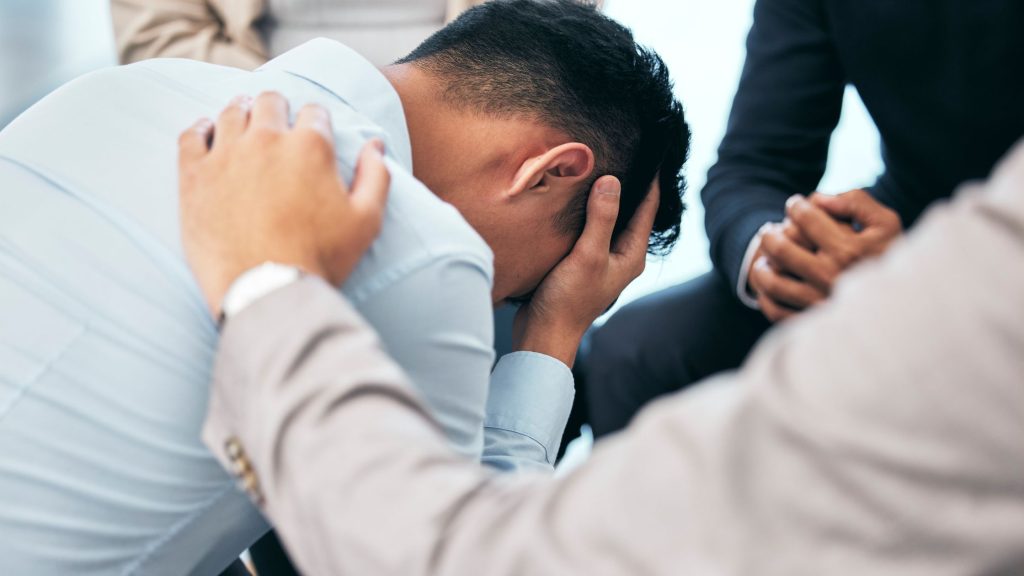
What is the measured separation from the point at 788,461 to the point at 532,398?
62 centimetres

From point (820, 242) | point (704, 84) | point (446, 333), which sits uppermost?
point (446, 333)

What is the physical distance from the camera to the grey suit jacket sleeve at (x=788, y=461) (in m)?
0.41

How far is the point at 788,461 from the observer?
428 millimetres

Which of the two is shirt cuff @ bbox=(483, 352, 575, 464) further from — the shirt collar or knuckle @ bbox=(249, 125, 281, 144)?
knuckle @ bbox=(249, 125, 281, 144)

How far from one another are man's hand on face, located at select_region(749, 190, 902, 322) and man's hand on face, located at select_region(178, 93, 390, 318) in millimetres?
589

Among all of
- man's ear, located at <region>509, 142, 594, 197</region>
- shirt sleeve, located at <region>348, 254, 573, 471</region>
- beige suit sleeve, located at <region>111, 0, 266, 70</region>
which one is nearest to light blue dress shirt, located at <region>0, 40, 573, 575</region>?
shirt sleeve, located at <region>348, 254, 573, 471</region>

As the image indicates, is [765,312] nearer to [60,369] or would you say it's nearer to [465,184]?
[465,184]

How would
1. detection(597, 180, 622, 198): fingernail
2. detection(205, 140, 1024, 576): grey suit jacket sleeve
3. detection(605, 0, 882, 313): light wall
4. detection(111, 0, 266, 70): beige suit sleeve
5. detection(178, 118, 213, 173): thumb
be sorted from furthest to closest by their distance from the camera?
detection(605, 0, 882, 313): light wall, detection(111, 0, 266, 70): beige suit sleeve, detection(597, 180, 622, 198): fingernail, detection(178, 118, 213, 173): thumb, detection(205, 140, 1024, 576): grey suit jacket sleeve

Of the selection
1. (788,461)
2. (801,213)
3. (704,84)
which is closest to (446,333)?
(788,461)

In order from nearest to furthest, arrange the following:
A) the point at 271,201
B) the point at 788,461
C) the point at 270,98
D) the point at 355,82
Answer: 1. the point at 788,461
2. the point at 271,201
3. the point at 270,98
4. the point at 355,82

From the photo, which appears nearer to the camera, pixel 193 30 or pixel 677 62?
pixel 193 30

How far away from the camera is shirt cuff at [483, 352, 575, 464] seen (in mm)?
1026

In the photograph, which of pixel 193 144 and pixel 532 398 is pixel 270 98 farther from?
pixel 532 398

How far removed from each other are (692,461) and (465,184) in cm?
56
